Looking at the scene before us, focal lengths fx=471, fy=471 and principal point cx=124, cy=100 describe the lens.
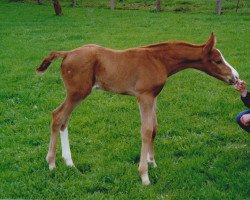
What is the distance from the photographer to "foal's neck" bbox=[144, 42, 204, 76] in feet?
20.6

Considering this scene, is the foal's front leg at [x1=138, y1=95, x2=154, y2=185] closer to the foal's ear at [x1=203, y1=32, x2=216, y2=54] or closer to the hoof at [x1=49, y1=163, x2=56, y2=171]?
the foal's ear at [x1=203, y1=32, x2=216, y2=54]

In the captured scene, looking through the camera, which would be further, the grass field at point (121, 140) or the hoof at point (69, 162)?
the hoof at point (69, 162)

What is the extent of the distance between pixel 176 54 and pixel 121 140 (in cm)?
211

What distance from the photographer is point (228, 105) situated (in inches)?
372

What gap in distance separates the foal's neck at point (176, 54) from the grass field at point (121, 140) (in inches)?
58.4

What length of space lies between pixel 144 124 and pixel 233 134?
2.38 meters

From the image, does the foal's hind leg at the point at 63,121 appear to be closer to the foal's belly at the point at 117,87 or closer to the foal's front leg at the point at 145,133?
the foal's belly at the point at 117,87

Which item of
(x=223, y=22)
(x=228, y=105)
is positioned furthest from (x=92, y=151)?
(x=223, y=22)

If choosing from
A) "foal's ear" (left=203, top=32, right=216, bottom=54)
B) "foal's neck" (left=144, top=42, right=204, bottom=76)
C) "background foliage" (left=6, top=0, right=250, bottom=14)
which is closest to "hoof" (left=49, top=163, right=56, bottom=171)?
"foal's neck" (left=144, top=42, right=204, bottom=76)

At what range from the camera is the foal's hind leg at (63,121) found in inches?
250

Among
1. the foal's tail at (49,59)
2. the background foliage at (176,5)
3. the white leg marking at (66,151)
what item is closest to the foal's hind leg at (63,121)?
the white leg marking at (66,151)

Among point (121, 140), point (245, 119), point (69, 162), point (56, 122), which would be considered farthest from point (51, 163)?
point (245, 119)

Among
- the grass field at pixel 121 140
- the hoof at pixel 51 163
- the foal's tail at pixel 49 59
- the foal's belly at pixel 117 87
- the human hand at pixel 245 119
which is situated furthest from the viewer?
the human hand at pixel 245 119

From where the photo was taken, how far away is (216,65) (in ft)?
20.6
